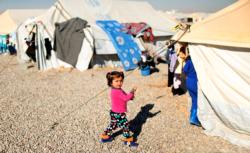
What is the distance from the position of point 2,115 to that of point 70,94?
2.43m

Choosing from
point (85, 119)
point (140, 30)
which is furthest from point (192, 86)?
point (140, 30)

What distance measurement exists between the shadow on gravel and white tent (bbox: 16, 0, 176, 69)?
6.21 m

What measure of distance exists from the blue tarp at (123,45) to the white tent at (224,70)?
7243 mm

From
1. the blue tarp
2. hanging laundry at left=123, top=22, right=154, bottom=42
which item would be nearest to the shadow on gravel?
the blue tarp

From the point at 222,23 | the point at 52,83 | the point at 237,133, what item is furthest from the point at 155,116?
the point at 52,83

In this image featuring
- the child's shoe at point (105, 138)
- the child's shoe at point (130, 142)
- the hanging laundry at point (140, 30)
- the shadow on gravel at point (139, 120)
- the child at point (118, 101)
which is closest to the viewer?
the child at point (118, 101)

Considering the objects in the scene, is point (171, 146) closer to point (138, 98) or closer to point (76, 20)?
point (138, 98)

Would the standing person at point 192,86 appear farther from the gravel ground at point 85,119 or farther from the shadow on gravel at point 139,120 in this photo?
the shadow on gravel at point 139,120

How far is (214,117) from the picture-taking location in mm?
6102

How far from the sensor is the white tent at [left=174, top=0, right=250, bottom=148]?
5.52m

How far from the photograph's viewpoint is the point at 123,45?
46.2 ft

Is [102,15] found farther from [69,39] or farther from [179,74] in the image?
[179,74]

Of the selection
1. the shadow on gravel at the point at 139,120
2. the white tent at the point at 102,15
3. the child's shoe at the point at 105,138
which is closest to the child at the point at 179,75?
the shadow on gravel at the point at 139,120

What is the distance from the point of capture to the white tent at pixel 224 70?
5523 millimetres
